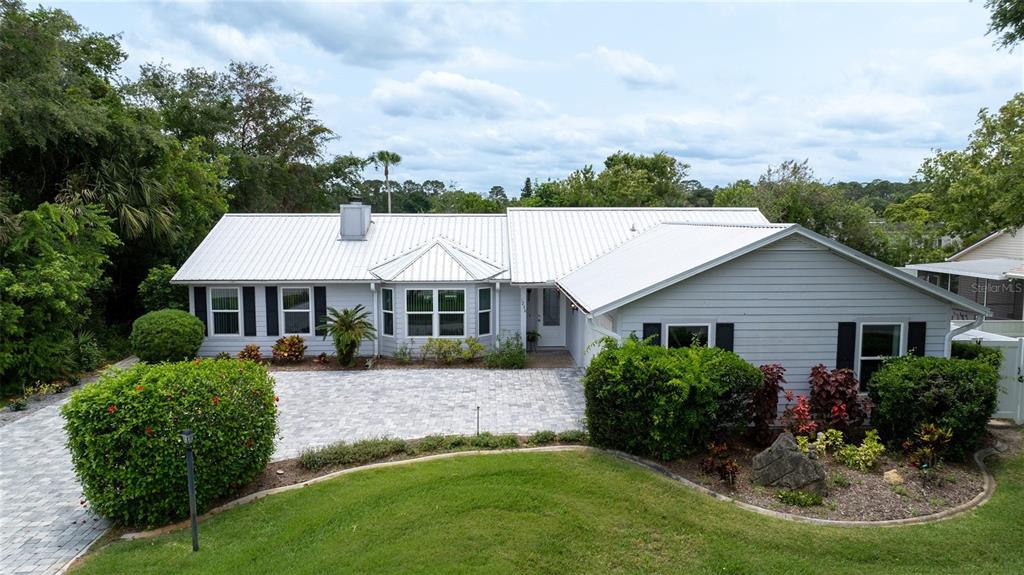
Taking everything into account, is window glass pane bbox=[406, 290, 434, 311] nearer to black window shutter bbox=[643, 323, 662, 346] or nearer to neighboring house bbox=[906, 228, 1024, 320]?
black window shutter bbox=[643, 323, 662, 346]

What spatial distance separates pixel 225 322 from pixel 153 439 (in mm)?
11883

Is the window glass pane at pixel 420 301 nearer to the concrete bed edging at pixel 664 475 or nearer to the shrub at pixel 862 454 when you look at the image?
the concrete bed edging at pixel 664 475

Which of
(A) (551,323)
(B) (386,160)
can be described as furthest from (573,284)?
(B) (386,160)

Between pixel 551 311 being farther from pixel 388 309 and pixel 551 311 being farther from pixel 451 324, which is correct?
pixel 388 309

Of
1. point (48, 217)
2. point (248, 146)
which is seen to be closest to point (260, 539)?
point (48, 217)

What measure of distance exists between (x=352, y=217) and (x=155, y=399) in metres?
13.5

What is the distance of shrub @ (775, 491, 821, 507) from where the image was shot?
27.8 ft

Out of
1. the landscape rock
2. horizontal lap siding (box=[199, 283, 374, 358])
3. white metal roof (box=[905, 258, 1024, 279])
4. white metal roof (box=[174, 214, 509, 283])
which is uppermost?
white metal roof (box=[174, 214, 509, 283])

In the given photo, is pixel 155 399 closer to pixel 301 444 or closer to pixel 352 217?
pixel 301 444

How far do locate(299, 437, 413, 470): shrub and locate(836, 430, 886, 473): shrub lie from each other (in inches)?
273

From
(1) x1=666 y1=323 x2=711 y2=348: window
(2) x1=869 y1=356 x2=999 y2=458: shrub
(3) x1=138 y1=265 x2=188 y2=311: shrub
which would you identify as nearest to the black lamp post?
(1) x1=666 y1=323 x2=711 y2=348: window

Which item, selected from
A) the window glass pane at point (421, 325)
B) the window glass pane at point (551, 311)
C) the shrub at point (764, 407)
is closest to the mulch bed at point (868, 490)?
the shrub at point (764, 407)

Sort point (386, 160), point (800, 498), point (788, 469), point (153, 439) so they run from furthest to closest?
point (386, 160) → point (788, 469) → point (800, 498) → point (153, 439)

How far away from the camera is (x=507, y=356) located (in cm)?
1745
